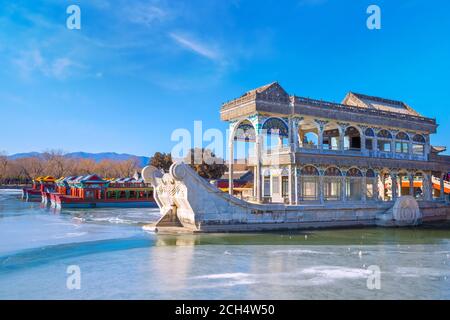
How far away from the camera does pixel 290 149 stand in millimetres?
21469

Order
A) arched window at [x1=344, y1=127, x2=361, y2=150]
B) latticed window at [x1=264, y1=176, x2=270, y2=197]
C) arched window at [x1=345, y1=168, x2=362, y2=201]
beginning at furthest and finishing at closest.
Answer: arched window at [x1=344, y1=127, x2=361, y2=150] < latticed window at [x1=264, y1=176, x2=270, y2=197] < arched window at [x1=345, y1=168, x2=362, y2=201]

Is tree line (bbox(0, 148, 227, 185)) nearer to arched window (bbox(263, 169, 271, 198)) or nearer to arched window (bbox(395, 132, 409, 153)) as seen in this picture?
arched window (bbox(263, 169, 271, 198))

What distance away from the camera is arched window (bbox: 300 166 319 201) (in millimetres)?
22172

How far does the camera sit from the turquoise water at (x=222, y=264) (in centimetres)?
928

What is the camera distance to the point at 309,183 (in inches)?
981

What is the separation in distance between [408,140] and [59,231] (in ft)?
74.1

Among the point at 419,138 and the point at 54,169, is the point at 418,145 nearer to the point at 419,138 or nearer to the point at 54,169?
the point at 419,138

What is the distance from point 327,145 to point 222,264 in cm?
1377

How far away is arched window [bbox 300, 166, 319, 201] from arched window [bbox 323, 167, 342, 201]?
0.65 meters

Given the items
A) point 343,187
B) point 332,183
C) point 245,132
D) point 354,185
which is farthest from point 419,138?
point 245,132

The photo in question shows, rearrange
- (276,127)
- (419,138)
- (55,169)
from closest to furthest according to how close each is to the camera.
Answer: (276,127) → (419,138) → (55,169)

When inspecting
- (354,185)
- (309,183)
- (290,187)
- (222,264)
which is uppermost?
(309,183)

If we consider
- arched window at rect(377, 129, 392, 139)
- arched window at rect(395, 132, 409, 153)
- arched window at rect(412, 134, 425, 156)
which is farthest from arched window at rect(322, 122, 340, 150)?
arched window at rect(412, 134, 425, 156)
